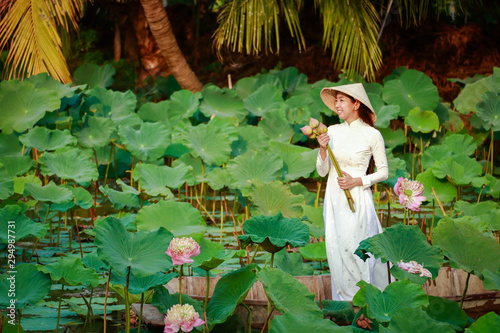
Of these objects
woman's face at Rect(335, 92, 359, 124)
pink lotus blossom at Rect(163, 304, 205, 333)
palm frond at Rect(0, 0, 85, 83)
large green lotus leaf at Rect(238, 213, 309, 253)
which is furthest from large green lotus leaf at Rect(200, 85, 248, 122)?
pink lotus blossom at Rect(163, 304, 205, 333)

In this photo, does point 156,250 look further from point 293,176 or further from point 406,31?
point 406,31

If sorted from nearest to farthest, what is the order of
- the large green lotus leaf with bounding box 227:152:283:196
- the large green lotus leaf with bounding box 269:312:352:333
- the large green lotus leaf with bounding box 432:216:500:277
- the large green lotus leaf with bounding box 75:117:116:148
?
the large green lotus leaf with bounding box 269:312:352:333 < the large green lotus leaf with bounding box 432:216:500:277 < the large green lotus leaf with bounding box 227:152:283:196 < the large green lotus leaf with bounding box 75:117:116:148

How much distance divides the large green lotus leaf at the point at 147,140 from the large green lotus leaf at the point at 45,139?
1.77 ft

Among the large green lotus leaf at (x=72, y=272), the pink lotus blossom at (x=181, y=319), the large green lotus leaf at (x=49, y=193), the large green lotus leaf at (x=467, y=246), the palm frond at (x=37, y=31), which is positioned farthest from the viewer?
the palm frond at (x=37, y=31)

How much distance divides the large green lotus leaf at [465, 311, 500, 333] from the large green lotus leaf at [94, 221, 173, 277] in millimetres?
1195

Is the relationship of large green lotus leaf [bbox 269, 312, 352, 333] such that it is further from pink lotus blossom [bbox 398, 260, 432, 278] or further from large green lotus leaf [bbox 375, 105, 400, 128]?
large green lotus leaf [bbox 375, 105, 400, 128]

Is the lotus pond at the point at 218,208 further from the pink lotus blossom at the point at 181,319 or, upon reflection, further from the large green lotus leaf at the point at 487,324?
the pink lotus blossom at the point at 181,319

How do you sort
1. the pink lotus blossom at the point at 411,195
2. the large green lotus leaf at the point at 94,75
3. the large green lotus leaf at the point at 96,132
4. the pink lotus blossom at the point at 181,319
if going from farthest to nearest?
the large green lotus leaf at the point at 94,75 < the large green lotus leaf at the point at 96,132 < the pink lotus blossom at the point at 411,195 < the pink lotus blossom at the point at 181,319

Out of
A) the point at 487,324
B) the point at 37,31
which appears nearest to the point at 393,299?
the point at 487,324

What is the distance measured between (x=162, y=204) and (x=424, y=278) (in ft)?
6.27

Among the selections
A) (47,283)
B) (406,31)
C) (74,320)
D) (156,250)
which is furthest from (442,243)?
(406,31)

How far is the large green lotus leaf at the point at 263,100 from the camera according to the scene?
7.69 m

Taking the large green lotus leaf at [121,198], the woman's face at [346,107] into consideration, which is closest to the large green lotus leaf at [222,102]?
the large green lotus leaf at [121,198]

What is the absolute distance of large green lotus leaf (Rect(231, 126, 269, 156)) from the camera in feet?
21.2
